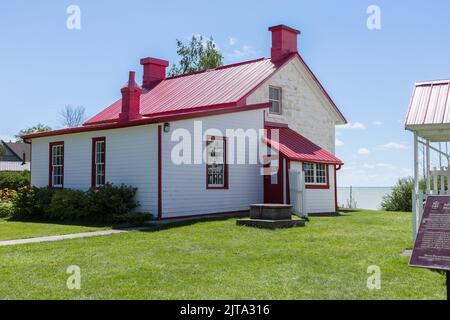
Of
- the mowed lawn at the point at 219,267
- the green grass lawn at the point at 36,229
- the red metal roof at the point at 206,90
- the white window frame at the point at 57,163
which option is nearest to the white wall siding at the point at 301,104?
the red metal roof at the point at 206,90

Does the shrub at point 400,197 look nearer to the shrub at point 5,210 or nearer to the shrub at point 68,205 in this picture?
the shrub at point 68,205

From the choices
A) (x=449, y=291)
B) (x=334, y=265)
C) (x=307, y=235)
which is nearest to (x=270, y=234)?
(x=307, y=235)

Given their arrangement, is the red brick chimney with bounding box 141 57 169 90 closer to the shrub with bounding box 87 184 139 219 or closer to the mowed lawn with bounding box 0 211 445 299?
the shrub with bounding box 87 184 139 219

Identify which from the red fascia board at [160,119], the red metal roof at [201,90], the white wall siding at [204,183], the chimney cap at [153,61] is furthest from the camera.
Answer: the chimney cap at [153,61]

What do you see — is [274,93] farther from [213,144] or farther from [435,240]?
[435,240]

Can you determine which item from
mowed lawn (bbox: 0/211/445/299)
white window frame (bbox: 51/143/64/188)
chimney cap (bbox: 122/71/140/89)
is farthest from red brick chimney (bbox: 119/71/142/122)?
mowed lawn (bbox: 0/211/445/299)

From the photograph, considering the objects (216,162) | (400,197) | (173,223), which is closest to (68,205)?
A: (173,223)

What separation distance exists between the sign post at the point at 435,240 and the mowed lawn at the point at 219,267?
0.53 metres

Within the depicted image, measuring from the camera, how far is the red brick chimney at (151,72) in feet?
93.2

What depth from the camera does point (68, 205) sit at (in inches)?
683

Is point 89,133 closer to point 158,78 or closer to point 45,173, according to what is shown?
point 45,173

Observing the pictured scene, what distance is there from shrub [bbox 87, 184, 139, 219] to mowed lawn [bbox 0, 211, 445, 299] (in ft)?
12.2
